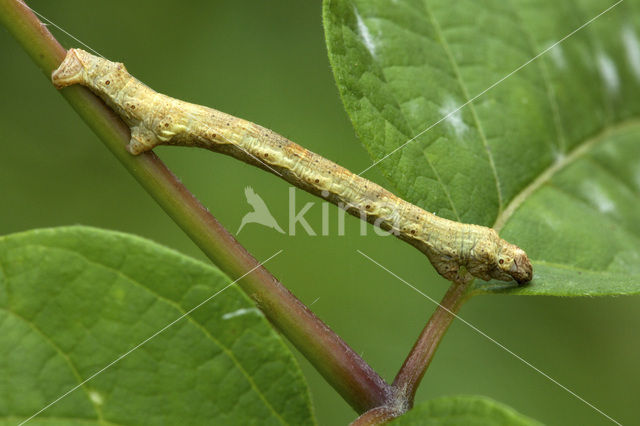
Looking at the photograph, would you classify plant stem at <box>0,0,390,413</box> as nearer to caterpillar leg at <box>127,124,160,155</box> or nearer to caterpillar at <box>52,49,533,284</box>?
caterpillar leg at <box>127,124,160,155</box>

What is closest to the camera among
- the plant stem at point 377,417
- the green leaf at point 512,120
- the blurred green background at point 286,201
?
the plant stem at point 377,417

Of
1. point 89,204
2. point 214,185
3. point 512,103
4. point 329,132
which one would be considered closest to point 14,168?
point 89,204

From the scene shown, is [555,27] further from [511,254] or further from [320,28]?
[320,28]

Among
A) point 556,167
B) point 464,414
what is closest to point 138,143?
point 464,414

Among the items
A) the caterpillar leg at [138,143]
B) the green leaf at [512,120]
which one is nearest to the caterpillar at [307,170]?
the green leaf at [512,120]

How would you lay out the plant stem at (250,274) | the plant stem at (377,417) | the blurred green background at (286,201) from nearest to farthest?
the plant stem at (377,417) → the plant stem at (250,274) → the blurred green background at (286,201)

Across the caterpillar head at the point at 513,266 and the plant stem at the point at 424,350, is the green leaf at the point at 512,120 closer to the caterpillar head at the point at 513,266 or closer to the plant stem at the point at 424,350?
the caterpillar head at the point at 513,266

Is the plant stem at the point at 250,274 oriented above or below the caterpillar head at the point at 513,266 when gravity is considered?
above

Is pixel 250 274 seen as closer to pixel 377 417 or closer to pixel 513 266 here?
pixel 377 417
